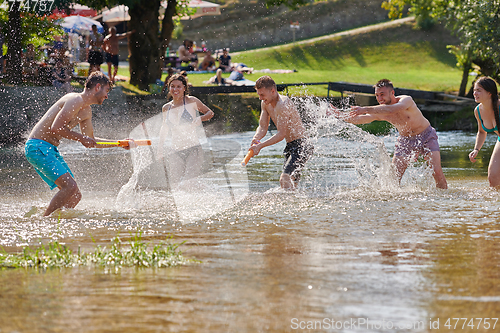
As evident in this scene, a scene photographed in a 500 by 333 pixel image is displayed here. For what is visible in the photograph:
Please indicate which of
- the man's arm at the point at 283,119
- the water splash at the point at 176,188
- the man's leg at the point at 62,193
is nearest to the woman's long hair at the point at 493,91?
the man's arm at the point at 283,119

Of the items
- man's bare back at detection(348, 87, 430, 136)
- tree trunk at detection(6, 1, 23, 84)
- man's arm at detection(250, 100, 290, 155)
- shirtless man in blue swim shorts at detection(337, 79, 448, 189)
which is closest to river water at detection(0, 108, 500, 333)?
shirtless man in blue swim shorts at detection(337, 79, 448, 189)

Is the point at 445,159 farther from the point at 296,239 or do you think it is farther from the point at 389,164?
the point at 296,239

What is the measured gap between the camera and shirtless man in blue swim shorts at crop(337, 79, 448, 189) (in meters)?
7.77

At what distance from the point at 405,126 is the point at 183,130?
10.0 ft

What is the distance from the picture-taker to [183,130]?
7.90m

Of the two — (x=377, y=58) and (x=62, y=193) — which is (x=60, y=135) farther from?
(x=377, y=58)

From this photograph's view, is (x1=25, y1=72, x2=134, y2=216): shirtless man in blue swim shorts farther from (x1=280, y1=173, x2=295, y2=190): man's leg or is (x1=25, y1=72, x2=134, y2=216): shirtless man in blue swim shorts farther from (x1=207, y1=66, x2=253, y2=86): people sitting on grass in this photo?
(x1=207, y1=66, x2=253, y2=86): people sitting on grass

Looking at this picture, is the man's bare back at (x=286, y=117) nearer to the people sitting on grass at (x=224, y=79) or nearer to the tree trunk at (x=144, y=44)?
the tree trunk at (x=144, y=44)

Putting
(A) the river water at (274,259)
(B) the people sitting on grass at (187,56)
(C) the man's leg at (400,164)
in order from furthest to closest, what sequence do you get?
1. (B) the people sitting on grass at (187,56)
2. (C) the man's leg at (400,164)
3. (A) the river water at (274,259)

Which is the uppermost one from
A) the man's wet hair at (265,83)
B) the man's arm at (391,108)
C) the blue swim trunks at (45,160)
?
the man's wet hair at (265,83)

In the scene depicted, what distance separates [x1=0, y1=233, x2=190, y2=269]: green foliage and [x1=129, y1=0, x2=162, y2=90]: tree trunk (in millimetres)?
15712

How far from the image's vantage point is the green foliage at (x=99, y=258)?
4.50 meters

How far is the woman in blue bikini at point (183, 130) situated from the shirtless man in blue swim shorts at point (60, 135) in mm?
1442

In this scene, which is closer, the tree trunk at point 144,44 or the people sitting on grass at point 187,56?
the tree trunk at point 144,44
